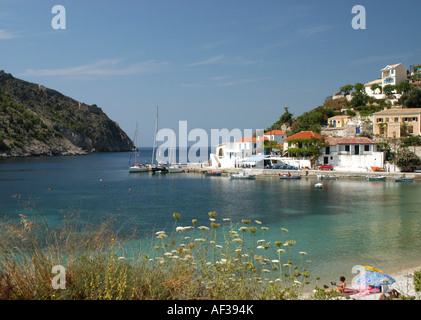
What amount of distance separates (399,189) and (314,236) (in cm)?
2326

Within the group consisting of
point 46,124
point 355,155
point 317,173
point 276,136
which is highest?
point 46,124

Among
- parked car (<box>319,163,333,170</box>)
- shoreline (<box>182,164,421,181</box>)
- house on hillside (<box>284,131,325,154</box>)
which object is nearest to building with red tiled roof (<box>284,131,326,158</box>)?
house on hillside (<box>284,131,325,154</box>)

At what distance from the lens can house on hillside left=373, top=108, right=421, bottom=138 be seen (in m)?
52.3

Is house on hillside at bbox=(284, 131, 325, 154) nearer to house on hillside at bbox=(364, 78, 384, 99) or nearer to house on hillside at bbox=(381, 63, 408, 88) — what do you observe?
house on hillside at bbox=(364, 78, 384, 99)

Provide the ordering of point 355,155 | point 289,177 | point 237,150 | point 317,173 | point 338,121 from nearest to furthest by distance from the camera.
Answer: point 289,177 → point 317,173 → point 355,155 → point 237,150 → point 338,121

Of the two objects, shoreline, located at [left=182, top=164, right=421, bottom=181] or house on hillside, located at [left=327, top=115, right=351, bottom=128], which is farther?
house on hillside, located at [left=327, top=115, right=351, bottom=128]

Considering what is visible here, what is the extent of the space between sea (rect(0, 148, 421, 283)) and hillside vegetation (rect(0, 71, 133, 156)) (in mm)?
88407

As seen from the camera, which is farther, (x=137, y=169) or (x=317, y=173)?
(x=137, y=169)

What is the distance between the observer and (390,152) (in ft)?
163

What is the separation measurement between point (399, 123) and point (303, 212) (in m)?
38.4

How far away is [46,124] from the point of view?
444 ft

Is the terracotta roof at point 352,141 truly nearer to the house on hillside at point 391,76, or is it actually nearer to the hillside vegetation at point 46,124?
the house on hillside at point 391,76

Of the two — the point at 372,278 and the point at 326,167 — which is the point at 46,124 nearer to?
the point at 326,167

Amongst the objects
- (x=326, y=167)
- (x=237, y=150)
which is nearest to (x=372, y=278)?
(x=326, y=167)
